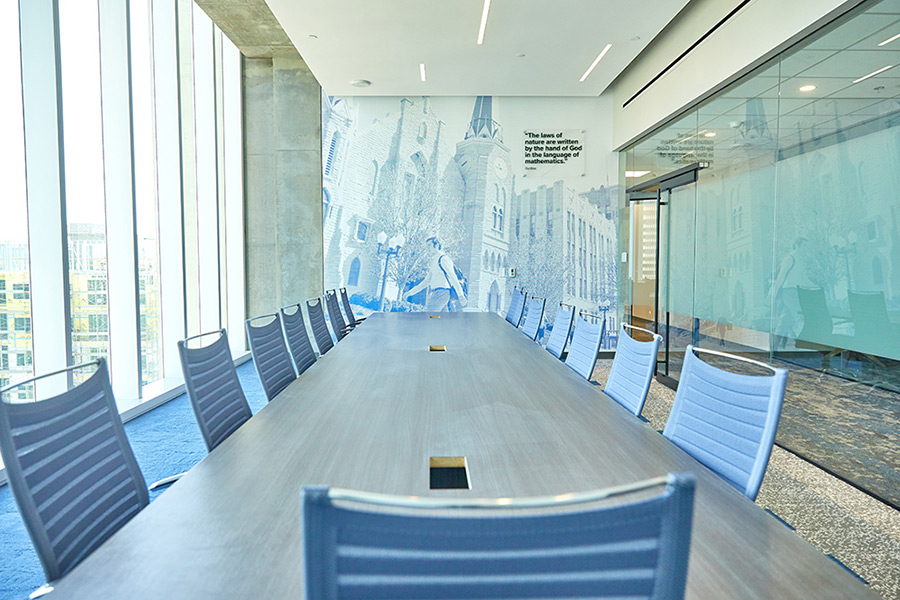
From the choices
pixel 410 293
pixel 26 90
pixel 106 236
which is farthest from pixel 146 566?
pixel 410 293

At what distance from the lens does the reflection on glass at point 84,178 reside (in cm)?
423

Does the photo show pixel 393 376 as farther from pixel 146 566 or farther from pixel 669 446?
pixel 146 566

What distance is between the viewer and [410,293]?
27.0 ft

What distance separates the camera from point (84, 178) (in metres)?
4.48

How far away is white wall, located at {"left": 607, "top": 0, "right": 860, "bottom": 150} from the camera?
3.92 metres

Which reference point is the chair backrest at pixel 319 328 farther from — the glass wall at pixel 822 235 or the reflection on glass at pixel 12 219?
the glass wall at pixel 822 235

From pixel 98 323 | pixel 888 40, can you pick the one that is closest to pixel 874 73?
pixel 888 40

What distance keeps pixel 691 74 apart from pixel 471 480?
5.68 metres

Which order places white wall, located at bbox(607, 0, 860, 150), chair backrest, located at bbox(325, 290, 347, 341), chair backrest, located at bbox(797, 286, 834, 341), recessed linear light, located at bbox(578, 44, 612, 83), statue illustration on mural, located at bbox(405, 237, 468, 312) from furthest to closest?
statue illustration on mural, located at bbox(405, 237, 468, 312) → recessed linear light, located at bbox(578, 44, 612, 83) → chair backrest, located at bbox(325, 290, 347, 341) → white wall, located at bbox(607, 0, 860, 150) → chair backrest, located at bbox(797, 286, 834, 341)

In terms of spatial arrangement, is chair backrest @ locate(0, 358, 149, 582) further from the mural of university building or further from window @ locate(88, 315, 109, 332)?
the mural of university building

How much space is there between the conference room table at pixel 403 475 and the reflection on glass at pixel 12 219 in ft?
8.12

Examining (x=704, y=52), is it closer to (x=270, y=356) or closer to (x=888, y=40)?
(x=888, y=40)

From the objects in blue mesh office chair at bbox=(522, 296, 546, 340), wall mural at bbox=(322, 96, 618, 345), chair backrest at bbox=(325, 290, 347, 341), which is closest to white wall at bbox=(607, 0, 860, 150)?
wall mural at bbox=(322, 96, 618, 345)

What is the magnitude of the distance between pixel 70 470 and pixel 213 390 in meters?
0.80
